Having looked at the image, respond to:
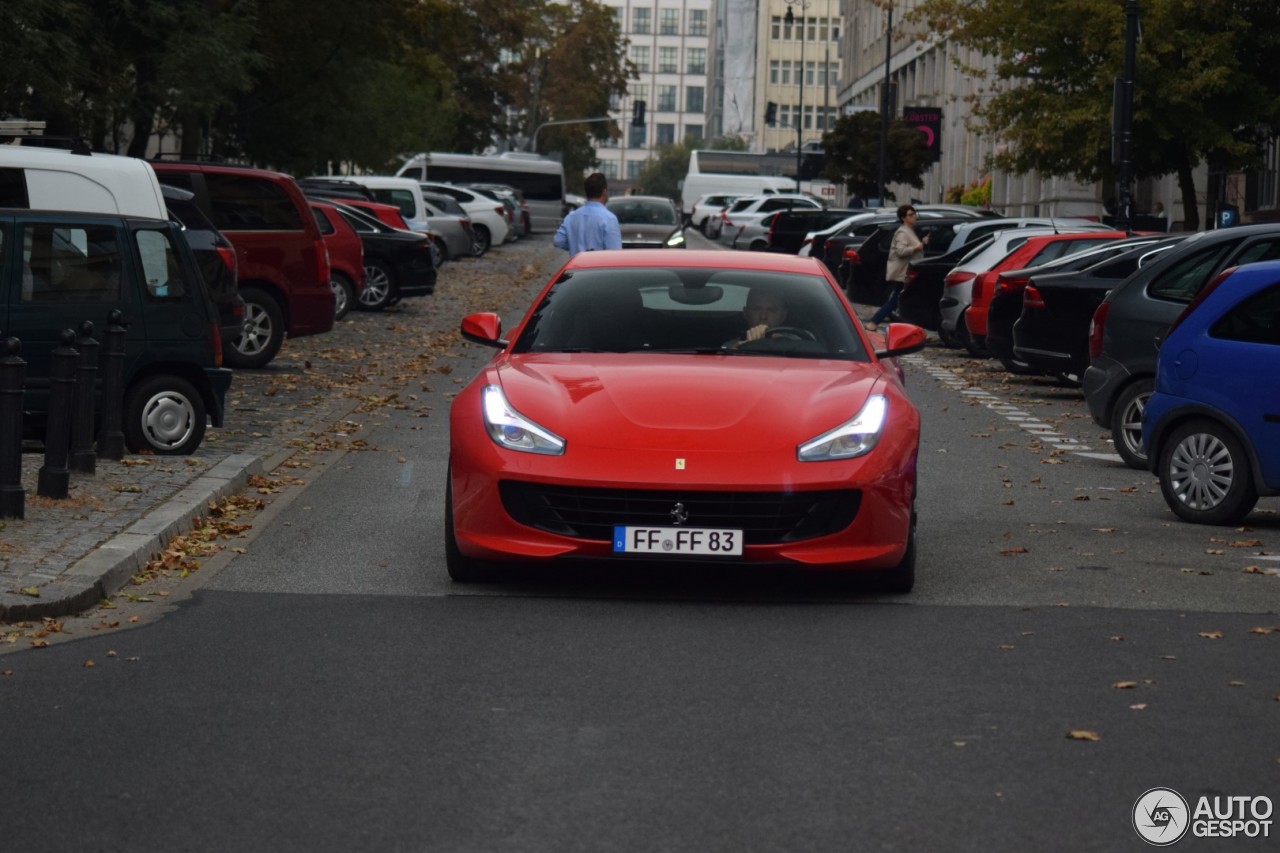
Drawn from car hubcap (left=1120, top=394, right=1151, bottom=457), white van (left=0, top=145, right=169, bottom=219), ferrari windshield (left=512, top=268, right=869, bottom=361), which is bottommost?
car hubcap (left=1120, top=394, right=1151, bottom=457)

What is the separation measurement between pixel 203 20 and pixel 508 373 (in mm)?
21447

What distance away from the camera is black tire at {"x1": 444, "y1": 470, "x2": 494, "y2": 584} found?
8852 millimetres

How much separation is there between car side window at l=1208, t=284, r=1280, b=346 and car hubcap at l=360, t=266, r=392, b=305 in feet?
69.9

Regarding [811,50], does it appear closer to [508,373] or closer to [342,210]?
[342,210]

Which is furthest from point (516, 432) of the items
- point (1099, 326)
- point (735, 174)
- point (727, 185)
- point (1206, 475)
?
point (735, 174)

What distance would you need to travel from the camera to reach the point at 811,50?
17750cm

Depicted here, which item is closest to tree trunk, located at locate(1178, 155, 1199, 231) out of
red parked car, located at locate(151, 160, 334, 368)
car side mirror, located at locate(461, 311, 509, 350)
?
red parked car, located at locate(151, 160, 334, 368)

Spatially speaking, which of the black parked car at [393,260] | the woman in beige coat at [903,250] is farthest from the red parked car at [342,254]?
the woman in beige coat at [903,250]

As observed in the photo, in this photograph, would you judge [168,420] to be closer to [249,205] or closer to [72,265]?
[72,265]

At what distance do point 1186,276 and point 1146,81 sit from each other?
869 inches

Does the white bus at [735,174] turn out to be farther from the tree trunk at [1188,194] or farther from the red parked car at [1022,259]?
the red parked car at [1022,259]

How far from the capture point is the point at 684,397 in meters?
8.84

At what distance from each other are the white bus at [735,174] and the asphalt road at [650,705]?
246ft

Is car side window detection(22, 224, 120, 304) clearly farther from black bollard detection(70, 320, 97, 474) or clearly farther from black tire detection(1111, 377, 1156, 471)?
black tire detection(1111, 377, 1156, 471)
